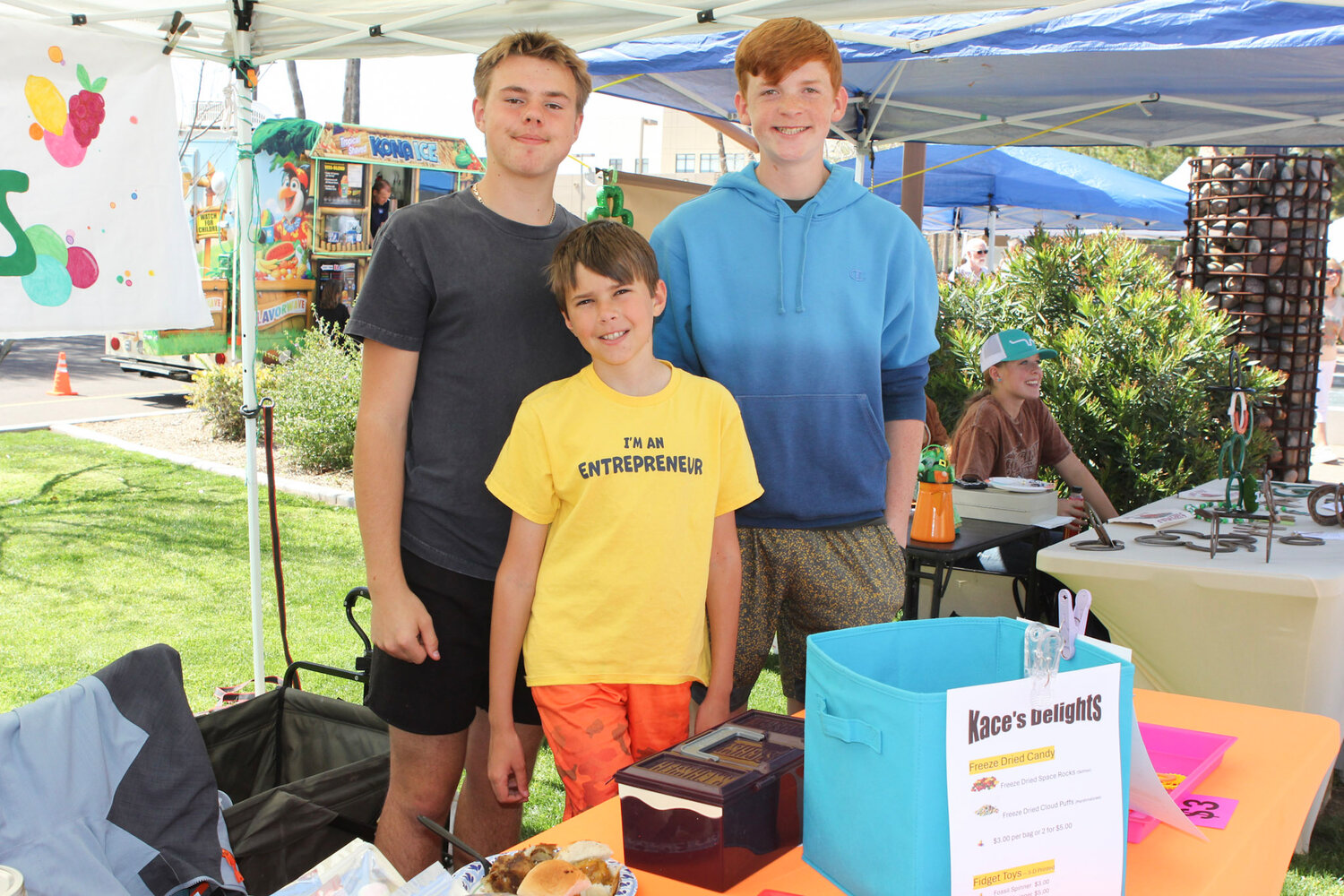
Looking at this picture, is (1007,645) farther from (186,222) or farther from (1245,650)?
(186,222)

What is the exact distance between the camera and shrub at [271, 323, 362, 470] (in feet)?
26.0

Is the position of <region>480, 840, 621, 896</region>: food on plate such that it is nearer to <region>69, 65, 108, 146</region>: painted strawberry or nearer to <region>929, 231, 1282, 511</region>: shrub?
<region>69, 65, 108, 146</region>: painted strawberry

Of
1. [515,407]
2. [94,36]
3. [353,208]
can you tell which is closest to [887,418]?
[515,407]

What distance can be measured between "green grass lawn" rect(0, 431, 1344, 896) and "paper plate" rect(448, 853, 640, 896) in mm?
2009

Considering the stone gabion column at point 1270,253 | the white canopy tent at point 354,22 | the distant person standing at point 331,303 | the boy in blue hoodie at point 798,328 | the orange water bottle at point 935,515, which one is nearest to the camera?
the boy in blue hoodie at point 798,328

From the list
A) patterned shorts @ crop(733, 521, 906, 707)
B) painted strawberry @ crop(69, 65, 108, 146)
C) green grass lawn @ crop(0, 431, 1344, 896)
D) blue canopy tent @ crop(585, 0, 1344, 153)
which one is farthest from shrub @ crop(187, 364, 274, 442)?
patterned shorts @ crop(733, 521, 906, 707)

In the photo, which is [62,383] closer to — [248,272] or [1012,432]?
[248,272]

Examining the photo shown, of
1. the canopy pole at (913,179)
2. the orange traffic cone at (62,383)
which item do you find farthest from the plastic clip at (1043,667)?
the orange traffic cone at (62,383)

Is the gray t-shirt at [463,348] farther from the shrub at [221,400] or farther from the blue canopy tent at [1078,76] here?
the shrub at [221,400]

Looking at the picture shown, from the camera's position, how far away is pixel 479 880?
1.08m

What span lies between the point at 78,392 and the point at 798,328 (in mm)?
12748

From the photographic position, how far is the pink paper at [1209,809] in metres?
1.28

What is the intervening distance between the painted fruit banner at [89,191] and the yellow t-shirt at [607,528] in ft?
5.64

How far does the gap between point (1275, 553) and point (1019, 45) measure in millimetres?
1915
